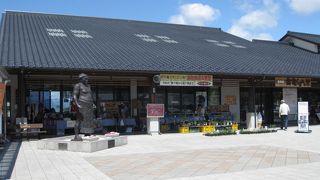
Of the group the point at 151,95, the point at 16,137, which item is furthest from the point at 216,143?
the point at 16,137

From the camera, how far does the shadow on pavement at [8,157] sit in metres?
9.21

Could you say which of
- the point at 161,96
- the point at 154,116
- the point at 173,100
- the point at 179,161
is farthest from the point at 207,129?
the point at 179,161

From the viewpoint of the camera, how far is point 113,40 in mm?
22859

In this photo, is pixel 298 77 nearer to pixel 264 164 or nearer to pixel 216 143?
pixel 216 143

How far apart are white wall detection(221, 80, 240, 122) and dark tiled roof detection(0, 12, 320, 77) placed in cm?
143

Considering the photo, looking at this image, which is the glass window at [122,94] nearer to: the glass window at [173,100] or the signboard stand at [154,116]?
the glass window at [173,100]

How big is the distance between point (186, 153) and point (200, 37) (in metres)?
17.4

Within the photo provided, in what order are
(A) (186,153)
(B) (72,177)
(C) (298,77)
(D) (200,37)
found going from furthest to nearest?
(D) (200,37)
(C) (298,77)
(A) (186,153)
(B) (72,177)

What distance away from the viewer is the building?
17672 millimetres

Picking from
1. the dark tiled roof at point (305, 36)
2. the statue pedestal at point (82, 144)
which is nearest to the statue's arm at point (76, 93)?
the statue pedestal at point (82, 144)

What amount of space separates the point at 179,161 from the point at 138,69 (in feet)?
23.6

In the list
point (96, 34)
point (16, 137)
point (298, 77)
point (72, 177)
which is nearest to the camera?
point (72, 177)

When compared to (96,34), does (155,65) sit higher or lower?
lower

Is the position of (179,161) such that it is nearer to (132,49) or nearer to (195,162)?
(195,162)
